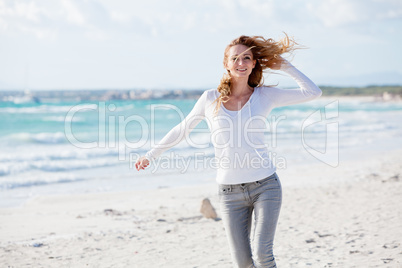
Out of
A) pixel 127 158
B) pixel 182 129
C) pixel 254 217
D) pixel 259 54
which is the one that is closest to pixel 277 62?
pixel 259 54

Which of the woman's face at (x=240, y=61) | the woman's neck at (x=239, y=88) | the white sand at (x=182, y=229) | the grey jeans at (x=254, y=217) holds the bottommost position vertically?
the white sand at (x=182, y=229)

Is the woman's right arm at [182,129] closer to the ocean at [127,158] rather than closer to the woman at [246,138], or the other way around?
the woman at [246,138]

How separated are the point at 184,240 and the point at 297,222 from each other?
1851 mm

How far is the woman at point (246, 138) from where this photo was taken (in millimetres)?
3096

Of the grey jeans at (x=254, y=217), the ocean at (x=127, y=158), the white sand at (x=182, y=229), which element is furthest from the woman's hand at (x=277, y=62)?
the ocean at (x=127, y=158)

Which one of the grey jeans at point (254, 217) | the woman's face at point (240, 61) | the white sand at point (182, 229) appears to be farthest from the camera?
the white sand at point (182, 229)

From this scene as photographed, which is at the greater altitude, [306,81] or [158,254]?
[306,81]

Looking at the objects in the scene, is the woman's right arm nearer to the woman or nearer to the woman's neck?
the woman

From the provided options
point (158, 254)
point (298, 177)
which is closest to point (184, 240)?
point (158, 254)

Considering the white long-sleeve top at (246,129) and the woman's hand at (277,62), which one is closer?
the white long-sleeve top at (246,129)

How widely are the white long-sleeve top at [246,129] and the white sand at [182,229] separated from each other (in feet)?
6.88

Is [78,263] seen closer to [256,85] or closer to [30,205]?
[256,85]

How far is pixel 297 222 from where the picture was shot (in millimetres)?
6676

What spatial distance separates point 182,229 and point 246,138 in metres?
3.70
